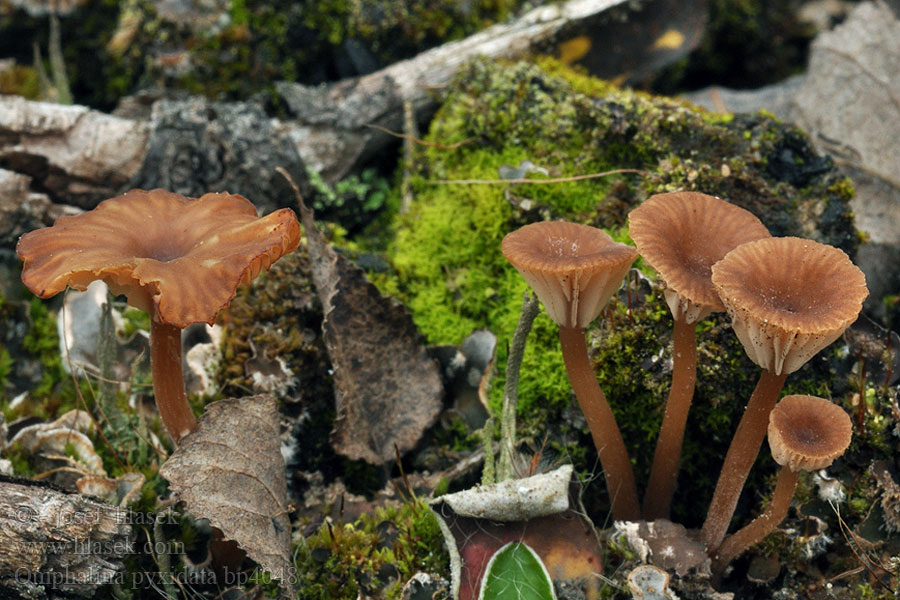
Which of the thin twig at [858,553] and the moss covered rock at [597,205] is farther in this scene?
the moss covered rock at [597,205]

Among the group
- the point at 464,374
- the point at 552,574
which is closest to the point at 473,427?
the point at 464,374

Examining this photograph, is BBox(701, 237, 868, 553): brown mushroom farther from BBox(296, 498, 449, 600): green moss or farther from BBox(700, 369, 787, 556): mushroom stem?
BBox(296, 498, 449, 600): green moss

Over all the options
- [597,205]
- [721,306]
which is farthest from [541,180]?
[721,306]

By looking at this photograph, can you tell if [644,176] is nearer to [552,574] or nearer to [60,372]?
[552,574]

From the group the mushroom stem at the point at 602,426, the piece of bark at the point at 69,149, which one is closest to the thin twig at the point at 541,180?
the mushroom stem at the point at 602,426

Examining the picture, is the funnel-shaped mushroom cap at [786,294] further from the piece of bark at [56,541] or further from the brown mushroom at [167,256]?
the piece of bark at [56,541]

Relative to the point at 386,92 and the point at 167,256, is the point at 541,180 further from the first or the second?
the point at 167,256
